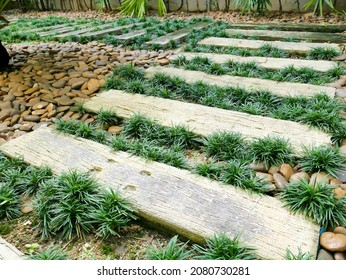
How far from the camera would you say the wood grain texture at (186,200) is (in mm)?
1115

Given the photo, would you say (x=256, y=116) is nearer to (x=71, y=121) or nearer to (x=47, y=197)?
(x=71, y=121)

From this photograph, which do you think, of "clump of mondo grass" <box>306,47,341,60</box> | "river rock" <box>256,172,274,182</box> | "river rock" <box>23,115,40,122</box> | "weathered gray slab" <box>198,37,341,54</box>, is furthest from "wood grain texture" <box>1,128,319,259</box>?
"weathered gray slab" <box>198,37,341,54</box>

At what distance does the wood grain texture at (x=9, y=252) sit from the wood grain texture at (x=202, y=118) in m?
1.06

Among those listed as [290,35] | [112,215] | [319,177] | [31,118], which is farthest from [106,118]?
[290,35]

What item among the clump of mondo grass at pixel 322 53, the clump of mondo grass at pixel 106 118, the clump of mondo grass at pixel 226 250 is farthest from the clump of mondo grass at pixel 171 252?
the clump of mondo grass at pixel 322 53

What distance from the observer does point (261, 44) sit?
10.9ft

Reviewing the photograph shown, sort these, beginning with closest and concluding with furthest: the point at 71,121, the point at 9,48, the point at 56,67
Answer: the point at 71,121, the point at 56,67, the point at 9,48

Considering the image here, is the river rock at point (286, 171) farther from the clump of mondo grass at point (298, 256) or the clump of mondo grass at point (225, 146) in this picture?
→ the clump of mondo grass at point (298, 256)

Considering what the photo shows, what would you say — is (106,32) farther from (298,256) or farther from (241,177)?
(298,256)

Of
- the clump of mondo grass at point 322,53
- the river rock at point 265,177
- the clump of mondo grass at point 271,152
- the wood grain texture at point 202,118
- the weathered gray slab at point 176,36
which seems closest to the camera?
the river rock at point 265,177

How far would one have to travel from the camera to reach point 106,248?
1136 millimetres

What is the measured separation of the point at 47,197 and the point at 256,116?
4.17ft

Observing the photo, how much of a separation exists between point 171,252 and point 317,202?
0.61m
